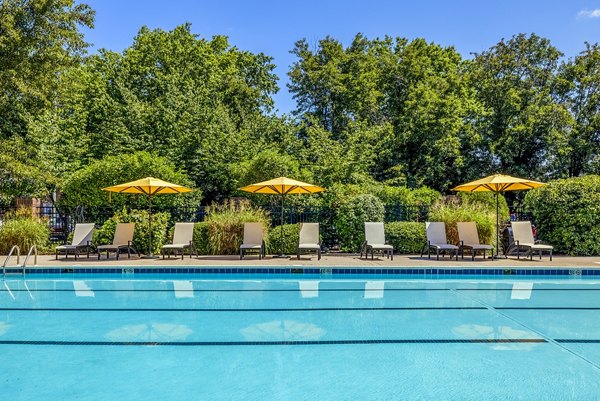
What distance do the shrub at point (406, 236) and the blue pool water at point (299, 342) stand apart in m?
3.86

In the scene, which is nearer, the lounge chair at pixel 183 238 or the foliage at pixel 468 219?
the lounge chair at pixel 183 238

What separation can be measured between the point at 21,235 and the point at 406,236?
943 cm

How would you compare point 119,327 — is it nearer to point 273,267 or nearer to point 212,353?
point 212,353

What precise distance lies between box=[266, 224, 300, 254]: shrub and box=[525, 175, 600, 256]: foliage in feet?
21.2

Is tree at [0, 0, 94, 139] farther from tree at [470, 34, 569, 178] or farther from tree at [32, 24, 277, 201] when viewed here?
tree at [470, 34, 569, 178]

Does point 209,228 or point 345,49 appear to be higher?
point 345,49

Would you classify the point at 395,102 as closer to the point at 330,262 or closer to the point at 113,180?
the point at 113,180

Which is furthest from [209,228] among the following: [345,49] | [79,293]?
[345,49]

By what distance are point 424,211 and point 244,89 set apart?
18.7 metres

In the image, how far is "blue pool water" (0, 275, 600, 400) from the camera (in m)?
3.95

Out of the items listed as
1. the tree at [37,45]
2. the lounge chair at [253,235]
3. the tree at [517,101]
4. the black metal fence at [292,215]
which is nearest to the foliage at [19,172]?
the black metal fence at [292,215]

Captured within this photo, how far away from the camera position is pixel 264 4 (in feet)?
64.2

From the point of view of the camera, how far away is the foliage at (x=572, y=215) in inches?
480

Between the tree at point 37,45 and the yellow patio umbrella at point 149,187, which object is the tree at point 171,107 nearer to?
the tree at point 37,45
